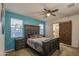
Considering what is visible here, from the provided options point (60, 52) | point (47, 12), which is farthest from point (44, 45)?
point (47, 12)

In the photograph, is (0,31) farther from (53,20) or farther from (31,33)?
(53,20)

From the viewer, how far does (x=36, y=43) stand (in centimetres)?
162

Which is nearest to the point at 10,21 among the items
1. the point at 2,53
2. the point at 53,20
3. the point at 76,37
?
the point at 2,53

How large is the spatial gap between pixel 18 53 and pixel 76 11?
1352mm

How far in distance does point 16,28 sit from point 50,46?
75cm

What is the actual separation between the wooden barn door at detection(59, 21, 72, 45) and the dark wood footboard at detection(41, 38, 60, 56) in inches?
5.5

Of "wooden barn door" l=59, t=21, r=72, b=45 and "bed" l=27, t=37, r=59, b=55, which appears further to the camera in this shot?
"wooden barn door" l=59, t=21, r=72, b=45

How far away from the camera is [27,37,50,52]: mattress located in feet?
5.15

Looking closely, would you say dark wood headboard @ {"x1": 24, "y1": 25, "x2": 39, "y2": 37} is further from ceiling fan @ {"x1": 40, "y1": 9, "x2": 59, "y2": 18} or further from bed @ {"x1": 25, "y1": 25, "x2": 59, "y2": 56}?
ceiling fan @ {"x1": 40, "y1": 9, "x2": 59, "y2": 18}

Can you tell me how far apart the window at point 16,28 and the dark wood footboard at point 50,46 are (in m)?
0.53

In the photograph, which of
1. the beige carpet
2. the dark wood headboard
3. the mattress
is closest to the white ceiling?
the dark wood headboard

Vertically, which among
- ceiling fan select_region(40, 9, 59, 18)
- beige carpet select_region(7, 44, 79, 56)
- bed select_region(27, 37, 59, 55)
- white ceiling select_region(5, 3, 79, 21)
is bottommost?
beige carpet select_region(7, 44, 79, 56)

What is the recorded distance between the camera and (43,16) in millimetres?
1645

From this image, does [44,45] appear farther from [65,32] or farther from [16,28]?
[16,28]
